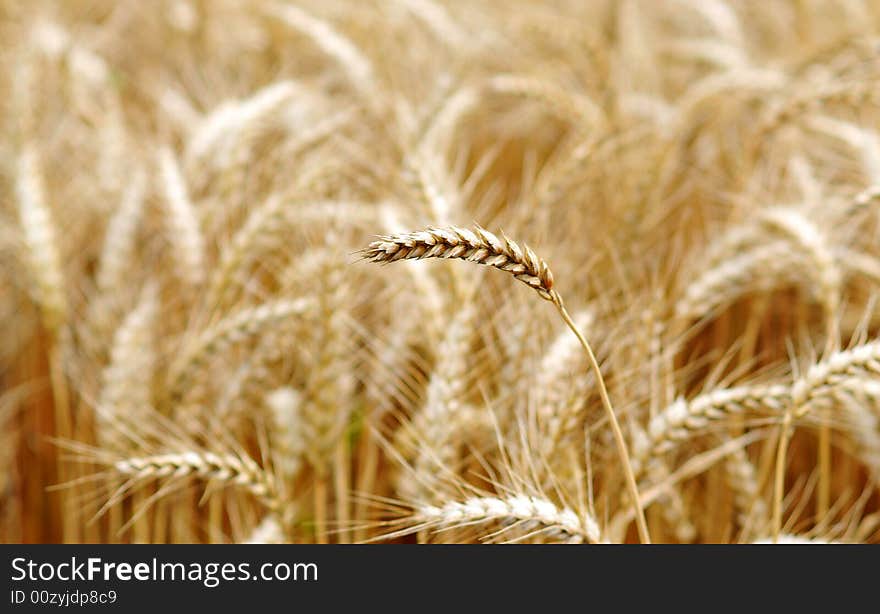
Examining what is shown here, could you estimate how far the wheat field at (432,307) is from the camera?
1.17m

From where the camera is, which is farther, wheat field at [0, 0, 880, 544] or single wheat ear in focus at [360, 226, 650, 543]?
wheat field at [0, 0, 880, 544]

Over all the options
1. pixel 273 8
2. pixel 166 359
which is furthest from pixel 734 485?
pixel 273 8

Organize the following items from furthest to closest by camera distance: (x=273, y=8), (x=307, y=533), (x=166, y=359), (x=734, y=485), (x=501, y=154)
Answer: (x=501, y=154) → (x=273, y=8) → (x=166, y=359) → (x=307, y=533) → (x=734, y=485)

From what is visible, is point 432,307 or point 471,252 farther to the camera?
point 432,307

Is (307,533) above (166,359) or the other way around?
the other way around

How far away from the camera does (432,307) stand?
131 cm

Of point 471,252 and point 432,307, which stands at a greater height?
point 432,307

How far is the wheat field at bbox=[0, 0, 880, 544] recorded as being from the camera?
117 centimetres

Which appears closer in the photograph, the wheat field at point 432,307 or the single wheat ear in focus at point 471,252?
the single wheat ear in focus at point 471,252

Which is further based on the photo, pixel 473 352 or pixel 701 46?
pixel 701 46

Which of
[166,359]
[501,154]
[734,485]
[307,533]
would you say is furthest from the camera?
[501,154]

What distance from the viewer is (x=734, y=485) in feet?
4.56

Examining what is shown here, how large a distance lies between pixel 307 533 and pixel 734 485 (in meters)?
0.74
